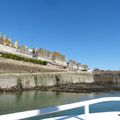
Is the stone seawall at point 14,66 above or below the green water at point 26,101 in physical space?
above

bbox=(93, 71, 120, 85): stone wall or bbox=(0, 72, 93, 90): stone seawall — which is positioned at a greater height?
bbox=(93, 71, 120, 85): stone wall

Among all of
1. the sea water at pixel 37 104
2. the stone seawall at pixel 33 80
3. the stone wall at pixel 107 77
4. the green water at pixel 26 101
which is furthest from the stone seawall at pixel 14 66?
the stone wall at pixel 107 77

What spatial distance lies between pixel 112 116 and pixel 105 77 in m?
105

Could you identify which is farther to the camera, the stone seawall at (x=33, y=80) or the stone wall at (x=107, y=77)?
the stone wall at (x=107, y=77)

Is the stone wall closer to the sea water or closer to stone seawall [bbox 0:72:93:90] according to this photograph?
stone seawall [bbox 0:72:93:90]

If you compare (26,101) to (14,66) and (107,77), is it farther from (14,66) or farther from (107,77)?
(107,77)

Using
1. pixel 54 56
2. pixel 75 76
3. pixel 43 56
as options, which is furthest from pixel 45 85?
pixel 54 56

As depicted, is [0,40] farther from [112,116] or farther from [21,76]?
[112,116]

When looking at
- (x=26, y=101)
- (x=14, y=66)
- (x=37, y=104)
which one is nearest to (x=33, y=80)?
(x=14, y=66)

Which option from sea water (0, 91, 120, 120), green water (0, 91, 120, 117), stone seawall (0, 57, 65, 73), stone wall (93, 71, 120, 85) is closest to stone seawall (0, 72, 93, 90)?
stone seawall (0, 57, 65, 73)

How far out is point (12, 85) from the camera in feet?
157

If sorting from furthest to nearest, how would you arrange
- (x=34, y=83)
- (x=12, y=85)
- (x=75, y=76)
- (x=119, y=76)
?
(x=119, y=76), (x=75, y=76), (x=34, y=83), (x=12, y=85)

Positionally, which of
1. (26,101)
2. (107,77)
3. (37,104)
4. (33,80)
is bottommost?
(37,104)

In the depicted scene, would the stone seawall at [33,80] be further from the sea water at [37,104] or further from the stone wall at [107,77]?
the stone wall at [107,77]
